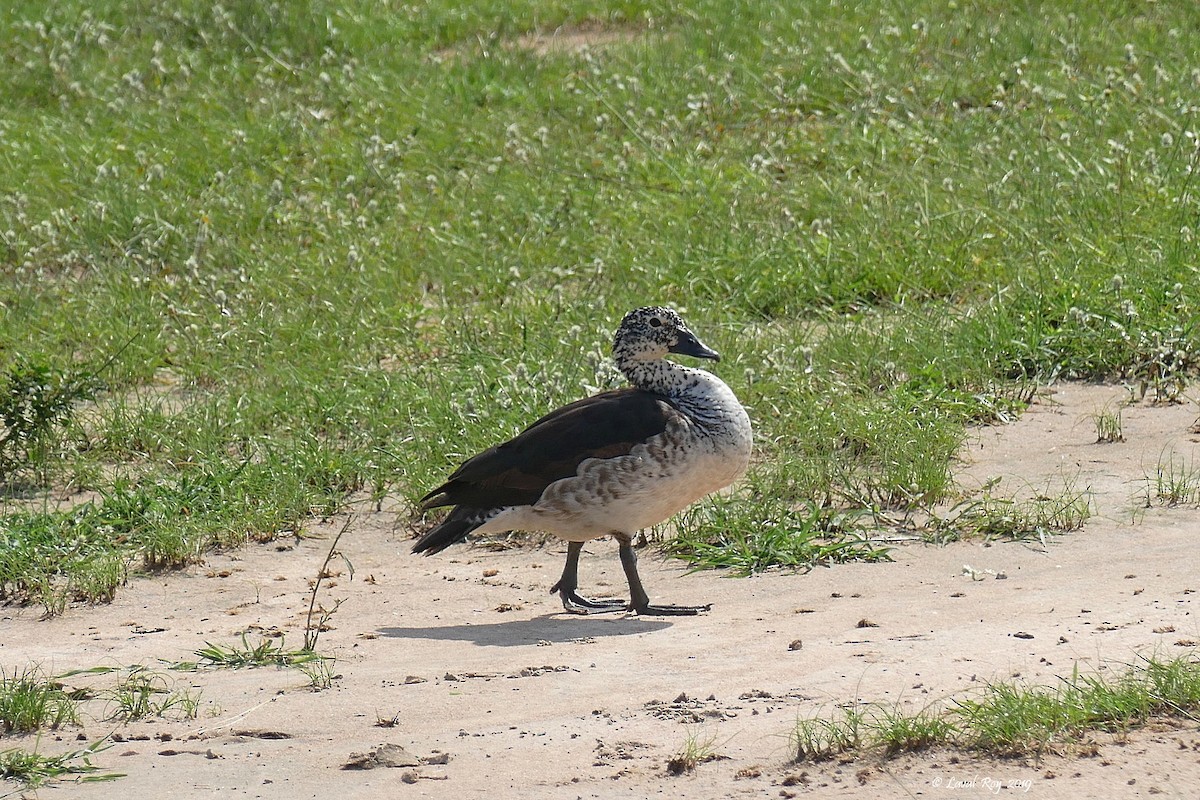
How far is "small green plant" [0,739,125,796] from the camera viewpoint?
455 centimetres

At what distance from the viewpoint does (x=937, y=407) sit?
8031 millimetres

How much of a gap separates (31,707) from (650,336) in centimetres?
285

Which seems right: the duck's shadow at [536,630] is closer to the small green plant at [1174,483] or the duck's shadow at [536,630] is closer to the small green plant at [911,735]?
the small green plant at [911,735]

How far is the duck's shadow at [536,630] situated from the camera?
19.4 ft

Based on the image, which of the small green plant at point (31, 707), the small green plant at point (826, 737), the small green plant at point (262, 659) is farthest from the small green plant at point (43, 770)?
the small green plant at point (826, 737)

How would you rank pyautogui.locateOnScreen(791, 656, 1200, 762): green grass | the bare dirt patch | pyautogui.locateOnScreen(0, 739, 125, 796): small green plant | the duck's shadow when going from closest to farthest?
pyautogui.locateOnScreen(791, 656, 1200, 762): green grass → pyautogui.locateOnScreen(0, 739, 125, 796): small green plant → the duck's shadow → the bare dirt patch

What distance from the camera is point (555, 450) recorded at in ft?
20.9

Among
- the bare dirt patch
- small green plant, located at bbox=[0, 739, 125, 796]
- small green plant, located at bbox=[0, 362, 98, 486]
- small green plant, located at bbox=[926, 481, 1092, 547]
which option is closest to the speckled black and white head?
small green plant, located at bbox=[926, 481, 1092, 547]

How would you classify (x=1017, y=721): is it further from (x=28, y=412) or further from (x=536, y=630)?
(x=28, y=412)

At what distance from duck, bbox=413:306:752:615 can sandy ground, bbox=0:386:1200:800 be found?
34 cm

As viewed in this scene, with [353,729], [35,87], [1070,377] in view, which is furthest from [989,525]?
[35,87]

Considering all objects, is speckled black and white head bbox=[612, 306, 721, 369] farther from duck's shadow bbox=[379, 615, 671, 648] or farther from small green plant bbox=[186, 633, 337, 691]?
small green plant bbox=[186, 633, 337, 691]

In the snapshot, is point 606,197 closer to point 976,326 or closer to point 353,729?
point 976,326

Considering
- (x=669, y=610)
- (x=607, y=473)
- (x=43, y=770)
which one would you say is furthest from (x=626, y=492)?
(x=43, y=770)
